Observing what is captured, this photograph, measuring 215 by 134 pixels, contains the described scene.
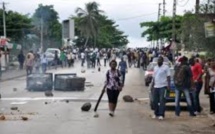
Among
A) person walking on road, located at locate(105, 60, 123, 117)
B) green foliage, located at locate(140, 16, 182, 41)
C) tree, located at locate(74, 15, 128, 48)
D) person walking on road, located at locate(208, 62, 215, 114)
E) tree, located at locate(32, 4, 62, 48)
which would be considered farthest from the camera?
tree, located at locate(74, 15, 128, 48)

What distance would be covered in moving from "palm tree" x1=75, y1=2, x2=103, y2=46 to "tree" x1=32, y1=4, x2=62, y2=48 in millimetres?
7857

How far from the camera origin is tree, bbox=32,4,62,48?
304 feet

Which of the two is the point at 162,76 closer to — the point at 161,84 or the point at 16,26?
the point at 161,84

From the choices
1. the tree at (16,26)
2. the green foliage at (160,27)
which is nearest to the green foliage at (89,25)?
the green foliage at (160,27)

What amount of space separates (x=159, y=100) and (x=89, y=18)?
109 m

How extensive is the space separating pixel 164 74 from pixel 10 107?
228 inches

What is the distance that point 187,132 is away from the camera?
13.9 metres

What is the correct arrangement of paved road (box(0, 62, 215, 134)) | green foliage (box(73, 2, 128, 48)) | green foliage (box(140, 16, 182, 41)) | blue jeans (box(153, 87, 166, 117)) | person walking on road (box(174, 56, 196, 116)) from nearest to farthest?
paved road (box(0, 62, 215, 134)) → blue jeans (box(153, 87, 166, 117)) → person walking on road (box(174, 56, 196, 116)) → green foliage (box(140, 16, 182, 41)) → green foliage (box(73, 2, 128, 48))

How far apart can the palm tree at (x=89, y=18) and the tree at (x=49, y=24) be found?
7857 mm

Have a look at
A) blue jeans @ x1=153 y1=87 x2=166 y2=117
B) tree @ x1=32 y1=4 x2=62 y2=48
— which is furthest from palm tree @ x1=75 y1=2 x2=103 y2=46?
blue jeans @ x1=153 y1=87 x2=166 y2=117

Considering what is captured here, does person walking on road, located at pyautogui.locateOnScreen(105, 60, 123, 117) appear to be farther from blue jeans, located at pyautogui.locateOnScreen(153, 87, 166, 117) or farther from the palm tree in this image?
the palm tree

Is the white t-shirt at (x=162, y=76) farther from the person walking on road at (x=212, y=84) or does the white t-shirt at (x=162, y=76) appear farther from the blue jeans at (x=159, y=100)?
the person walking on road at (x=212, y=84)

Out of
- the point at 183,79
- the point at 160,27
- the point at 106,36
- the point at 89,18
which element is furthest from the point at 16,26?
the point at 106,36

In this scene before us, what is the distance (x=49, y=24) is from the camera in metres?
106
